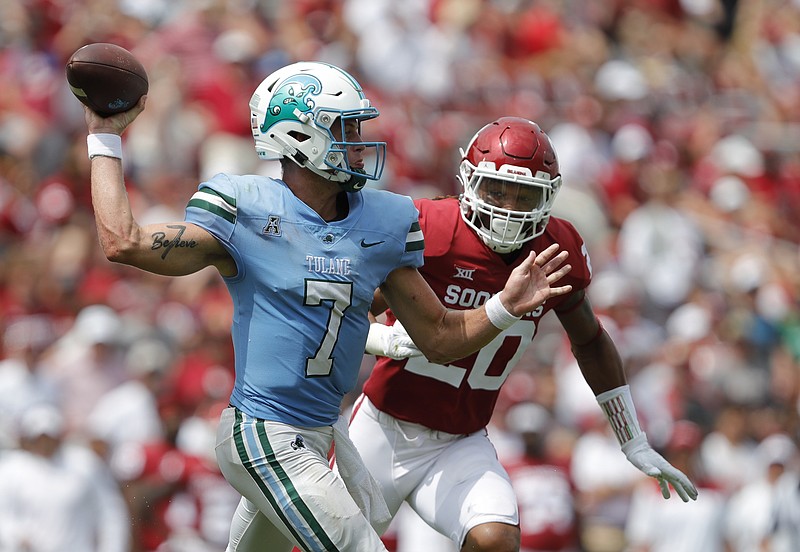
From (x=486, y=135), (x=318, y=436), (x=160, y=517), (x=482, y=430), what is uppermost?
(x=486, y=135)

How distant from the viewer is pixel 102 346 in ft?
32.1

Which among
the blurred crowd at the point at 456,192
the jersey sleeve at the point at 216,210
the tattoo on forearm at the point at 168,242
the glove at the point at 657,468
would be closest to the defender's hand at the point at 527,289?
the jersey sleeve at the point at 216,210

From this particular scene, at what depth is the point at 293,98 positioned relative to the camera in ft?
14.9

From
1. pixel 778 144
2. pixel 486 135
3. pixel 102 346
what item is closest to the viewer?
pixel 486 135

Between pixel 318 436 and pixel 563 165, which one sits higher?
pixel 318 436

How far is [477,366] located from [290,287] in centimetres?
130

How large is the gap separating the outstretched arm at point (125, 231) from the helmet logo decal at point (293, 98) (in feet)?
1.60

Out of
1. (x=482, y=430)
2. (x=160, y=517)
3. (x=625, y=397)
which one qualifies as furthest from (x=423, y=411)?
(x=160, y=517)

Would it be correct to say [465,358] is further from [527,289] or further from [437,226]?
[527,289]

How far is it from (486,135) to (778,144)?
8091 mm

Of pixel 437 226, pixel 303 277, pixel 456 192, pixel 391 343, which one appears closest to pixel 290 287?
pixel 303 277

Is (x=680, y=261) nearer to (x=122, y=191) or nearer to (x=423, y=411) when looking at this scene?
(x=423, y=411)

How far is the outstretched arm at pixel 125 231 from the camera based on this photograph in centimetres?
414

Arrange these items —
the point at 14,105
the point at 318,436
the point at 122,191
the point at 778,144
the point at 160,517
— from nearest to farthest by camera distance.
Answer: the point at 122,191
the point at 318,436
the point at 160,517
the point at 14,105
the point at 778,144
